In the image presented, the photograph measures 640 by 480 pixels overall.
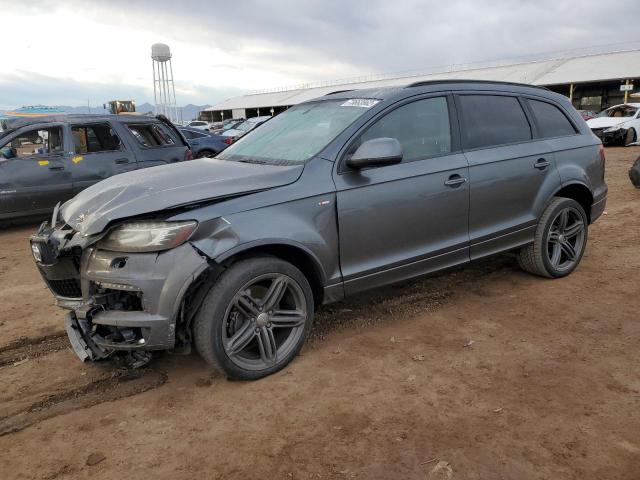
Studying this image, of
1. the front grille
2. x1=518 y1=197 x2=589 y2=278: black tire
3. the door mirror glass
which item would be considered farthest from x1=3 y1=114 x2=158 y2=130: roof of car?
x1=518 y1=197 x2=589 y2=278: black tire

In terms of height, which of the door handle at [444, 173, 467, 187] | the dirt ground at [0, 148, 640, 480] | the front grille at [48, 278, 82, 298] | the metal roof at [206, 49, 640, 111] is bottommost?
the dirt ground at [0, 148, 640, 480]

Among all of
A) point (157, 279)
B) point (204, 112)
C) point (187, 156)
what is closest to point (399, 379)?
point (157, 279)

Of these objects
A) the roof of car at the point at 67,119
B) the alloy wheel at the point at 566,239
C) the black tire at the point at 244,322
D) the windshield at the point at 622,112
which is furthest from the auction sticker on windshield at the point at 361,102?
the windshield at the point at 622,112

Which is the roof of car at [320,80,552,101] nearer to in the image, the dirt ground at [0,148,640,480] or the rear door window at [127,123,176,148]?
the dirt ground at [0,148,640,480]

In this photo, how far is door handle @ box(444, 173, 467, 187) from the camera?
374 cm

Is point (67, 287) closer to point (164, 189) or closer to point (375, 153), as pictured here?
point (164, 189)

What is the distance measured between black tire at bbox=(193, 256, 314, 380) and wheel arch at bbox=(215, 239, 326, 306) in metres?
0.05

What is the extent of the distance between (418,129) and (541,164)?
1359 mm

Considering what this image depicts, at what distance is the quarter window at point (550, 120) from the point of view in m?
4.54

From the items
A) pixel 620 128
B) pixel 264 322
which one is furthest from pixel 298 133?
pixel 620 128

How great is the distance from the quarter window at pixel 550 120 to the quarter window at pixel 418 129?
1181mm

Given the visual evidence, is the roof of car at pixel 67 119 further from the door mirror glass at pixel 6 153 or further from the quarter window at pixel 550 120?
the quarter window at pixel 550 120

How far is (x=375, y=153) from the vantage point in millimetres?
3199

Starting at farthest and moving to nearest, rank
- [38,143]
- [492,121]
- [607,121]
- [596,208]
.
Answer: [607,121] → [38,143] → [596,208] → [492,121]
